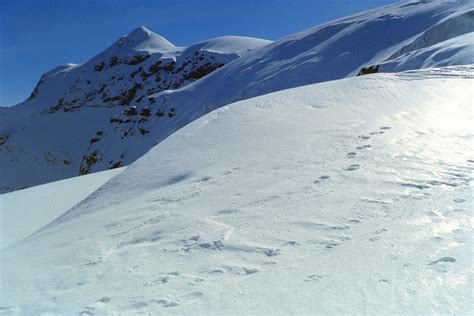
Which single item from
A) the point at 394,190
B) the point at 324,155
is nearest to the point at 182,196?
the point at 324,155

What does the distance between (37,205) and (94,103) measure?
183 feet

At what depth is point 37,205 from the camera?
7227 mm

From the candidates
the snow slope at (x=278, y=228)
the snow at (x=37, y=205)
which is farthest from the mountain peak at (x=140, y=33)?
the snow slope at (x=278, y=228)

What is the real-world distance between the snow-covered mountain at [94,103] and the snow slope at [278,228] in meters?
27.8

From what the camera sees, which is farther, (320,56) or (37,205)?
(320,56)

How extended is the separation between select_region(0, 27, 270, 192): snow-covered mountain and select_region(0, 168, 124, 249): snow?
939 inches

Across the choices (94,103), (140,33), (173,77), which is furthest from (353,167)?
(140,33)

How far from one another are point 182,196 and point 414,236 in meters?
2.22

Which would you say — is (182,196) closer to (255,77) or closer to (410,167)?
(410,167)

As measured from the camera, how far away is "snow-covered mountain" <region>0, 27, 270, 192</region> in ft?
141

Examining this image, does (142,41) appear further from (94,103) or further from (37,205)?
(37,205)

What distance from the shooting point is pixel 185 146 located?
5930mm

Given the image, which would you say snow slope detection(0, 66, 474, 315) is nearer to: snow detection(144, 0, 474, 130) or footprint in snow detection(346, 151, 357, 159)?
footprint in snow detection(346, 151, 357, 159)

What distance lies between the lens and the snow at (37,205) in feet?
18.9
